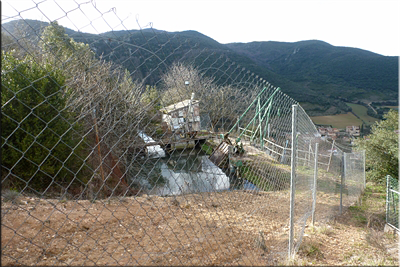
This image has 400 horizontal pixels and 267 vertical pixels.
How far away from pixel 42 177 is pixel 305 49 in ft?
214

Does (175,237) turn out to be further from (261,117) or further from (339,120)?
(339,120)

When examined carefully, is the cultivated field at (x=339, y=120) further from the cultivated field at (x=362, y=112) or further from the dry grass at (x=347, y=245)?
the dry grass at (x=347, y=245)

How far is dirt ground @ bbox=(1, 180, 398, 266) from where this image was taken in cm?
215

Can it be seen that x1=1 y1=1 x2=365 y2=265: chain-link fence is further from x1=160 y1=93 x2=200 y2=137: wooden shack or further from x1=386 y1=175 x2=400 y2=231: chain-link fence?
x1=386 y1=175 x2=400 y2=231: chain-link fence

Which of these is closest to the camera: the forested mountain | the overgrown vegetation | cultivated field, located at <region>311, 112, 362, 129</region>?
the overgrown vegetation

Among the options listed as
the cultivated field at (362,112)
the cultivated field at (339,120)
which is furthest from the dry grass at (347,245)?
the cultivated field at (362,112)

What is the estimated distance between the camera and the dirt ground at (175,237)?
7.07 feet

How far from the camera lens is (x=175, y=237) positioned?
2.74 meters

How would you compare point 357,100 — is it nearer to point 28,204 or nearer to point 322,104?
point 322,104

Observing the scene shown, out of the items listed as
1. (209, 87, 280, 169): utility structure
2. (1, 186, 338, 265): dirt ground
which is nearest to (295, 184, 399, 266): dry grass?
(1, 186, 338, 265): dirt ground

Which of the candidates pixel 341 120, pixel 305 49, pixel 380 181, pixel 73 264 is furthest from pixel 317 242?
pixel 305 49

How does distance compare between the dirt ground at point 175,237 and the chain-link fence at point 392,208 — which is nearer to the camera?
the dirt ground at point 175,237

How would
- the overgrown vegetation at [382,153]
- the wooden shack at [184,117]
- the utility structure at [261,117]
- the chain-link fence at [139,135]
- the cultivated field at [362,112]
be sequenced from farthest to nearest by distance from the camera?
the cultivated field at [362,112] < the overgrown vegetation at [382,153] < the utility structure at [261,117] < the wooden shack at [184,117] < the chain-link fence at [139,135]

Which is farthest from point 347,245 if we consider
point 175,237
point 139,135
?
point 139,135
